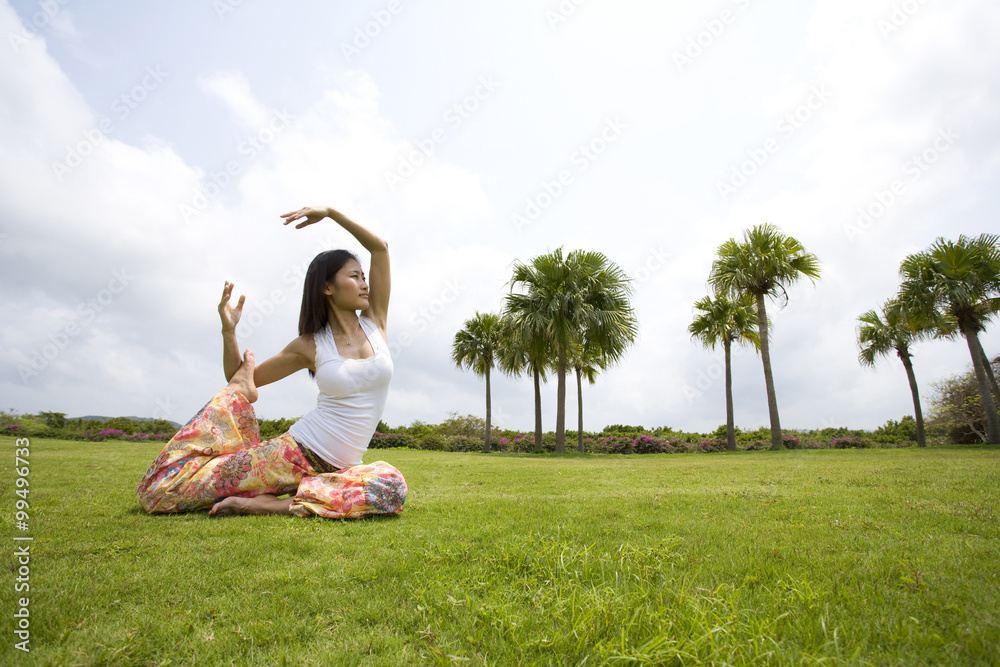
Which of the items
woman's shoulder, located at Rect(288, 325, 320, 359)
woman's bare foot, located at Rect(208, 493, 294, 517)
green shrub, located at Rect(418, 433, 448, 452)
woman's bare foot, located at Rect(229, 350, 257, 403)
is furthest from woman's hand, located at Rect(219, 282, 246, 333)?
green shrub, located at Rect(418, 433, 448, 452)

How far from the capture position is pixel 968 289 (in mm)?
18078

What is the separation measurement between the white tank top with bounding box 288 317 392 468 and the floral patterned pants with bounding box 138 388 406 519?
0.15 meters

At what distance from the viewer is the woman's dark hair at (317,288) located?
3674 millimetres

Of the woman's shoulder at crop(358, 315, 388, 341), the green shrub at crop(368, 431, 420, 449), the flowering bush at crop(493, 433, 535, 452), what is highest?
the woman's shoulder at crop(358, 315, 388, 341)

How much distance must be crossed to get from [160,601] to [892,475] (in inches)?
289

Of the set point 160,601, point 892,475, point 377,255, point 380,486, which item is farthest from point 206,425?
point 892,475

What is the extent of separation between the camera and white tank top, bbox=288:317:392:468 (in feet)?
11.5

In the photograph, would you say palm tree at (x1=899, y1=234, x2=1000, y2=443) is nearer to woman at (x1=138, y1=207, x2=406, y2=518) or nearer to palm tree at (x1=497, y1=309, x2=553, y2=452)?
palm tree at (x1=497, y1=309, x2=553, y2=452)

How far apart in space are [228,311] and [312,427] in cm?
108

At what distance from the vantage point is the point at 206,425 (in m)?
3.54

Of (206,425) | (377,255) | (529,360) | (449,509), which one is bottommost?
(449,509)

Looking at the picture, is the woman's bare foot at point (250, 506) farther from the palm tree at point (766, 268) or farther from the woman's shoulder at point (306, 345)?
the palm tree at point (766, 268)

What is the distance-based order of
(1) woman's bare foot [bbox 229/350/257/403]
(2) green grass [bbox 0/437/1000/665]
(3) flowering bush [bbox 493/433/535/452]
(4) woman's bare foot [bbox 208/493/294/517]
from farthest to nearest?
(3) flowering bush [bbox 493/433/535/452] → (1) woman's bare foot [bbox 229/350/257/403] → (4) woman's bare foot [bbox 208/493/294/517] → (2) green grass [bbox 0/437/1000/665]

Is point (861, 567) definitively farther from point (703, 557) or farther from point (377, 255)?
point (377, 255)
